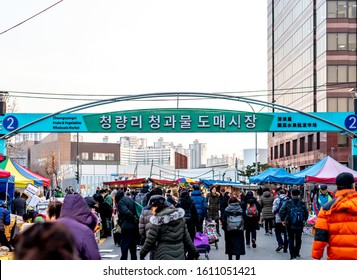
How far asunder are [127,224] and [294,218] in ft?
12.9

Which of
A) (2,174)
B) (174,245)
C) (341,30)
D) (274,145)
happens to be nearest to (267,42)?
(274,145)

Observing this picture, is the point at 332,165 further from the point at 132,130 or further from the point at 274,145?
the point at 274,145

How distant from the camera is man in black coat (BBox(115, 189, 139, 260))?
14.0 m

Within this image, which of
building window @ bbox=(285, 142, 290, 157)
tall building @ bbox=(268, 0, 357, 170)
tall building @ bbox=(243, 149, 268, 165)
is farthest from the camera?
tall building @ bbox=(243, 149, 268, 165)

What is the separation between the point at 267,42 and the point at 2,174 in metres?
75.3

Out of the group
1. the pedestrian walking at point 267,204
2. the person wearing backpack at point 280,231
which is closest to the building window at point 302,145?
the pedestrian walking at point 267,204

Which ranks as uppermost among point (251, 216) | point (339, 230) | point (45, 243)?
point (45, 243)

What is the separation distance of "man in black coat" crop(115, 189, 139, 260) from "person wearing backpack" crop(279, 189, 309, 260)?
12.0 ft

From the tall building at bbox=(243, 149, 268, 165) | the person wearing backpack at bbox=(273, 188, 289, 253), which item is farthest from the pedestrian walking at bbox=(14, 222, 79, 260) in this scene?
the tall building at bbox=(243, 149, 268, 165)

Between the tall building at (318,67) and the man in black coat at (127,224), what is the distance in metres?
45.0

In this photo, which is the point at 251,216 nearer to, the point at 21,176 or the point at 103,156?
the point at 21,176

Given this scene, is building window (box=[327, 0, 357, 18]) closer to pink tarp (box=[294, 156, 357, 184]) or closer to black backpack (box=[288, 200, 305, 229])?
pink tarp (box=[294, 156, 357, 184])

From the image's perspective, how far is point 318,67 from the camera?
66688 mm

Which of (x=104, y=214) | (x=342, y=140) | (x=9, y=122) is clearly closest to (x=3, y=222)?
(x=104, y=214)
